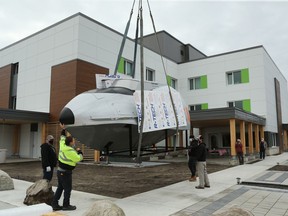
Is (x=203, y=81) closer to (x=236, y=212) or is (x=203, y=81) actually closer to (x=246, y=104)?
(x=246, y=104)

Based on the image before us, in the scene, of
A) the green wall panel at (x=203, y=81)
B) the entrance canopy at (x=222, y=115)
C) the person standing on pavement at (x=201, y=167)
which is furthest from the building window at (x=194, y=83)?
the person standing on pavement at (x=201, y=167)

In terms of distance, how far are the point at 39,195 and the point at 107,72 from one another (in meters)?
16.2

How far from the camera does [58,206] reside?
694 centimetres

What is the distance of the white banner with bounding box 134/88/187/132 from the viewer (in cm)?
647

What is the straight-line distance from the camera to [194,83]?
31.3 metres

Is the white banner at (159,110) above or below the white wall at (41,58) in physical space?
below

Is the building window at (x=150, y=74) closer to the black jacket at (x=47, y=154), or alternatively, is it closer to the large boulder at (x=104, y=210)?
the black jacket at (x=47, y=154)

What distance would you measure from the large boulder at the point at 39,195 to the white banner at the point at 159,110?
3457mm

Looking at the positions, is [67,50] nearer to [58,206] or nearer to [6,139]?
[6,139]

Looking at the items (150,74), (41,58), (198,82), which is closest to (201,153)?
(41,58)

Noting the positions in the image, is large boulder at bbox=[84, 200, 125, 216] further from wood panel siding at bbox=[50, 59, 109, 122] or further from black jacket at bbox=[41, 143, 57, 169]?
wood panel siding at bbox=[50, 59, 109, 122]

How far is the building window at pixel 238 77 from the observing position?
27359 mm

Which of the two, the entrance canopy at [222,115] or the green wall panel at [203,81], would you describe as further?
the green wall panel at [203,81]

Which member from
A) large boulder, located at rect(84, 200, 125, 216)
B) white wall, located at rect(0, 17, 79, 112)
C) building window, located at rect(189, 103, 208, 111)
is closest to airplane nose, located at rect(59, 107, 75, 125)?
large boulder, located at rect(84, 200, 125, 216)
